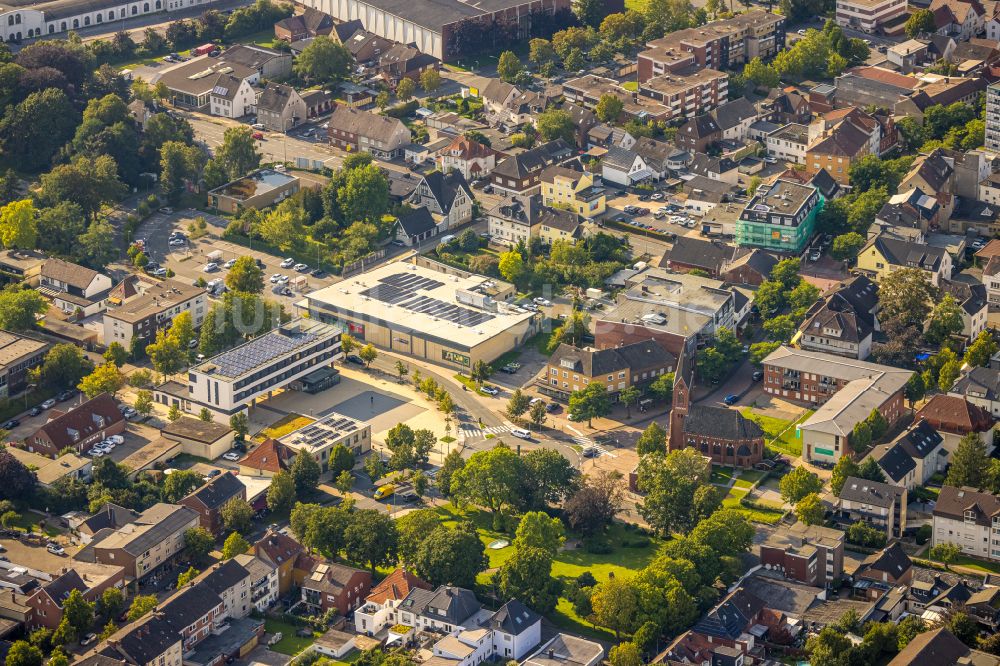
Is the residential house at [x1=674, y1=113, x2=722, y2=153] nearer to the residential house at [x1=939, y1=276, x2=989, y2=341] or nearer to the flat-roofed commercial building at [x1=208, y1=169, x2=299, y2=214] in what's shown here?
the flat-roofed commercial building at [x1=208, y1=169, x2=299, y2=214]

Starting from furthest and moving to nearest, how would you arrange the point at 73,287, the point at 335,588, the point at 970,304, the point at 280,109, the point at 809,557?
the point at 280,109
the point at 73,287
the point at 970,304
the point at 809,557
the point at 335,588

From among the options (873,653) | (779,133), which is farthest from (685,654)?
(779,133)

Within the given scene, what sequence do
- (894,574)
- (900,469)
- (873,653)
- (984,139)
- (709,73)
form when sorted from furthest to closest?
(709,73) → (984,139) → (900,469) → (894,574) → (873,653)

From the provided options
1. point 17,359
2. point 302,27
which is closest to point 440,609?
point 17,359

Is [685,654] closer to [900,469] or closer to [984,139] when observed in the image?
[900,469]

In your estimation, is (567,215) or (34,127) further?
(34,127)

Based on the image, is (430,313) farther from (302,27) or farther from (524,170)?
(302,27)

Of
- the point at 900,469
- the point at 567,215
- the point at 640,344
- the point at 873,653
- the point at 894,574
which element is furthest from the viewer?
the point at 567,215
